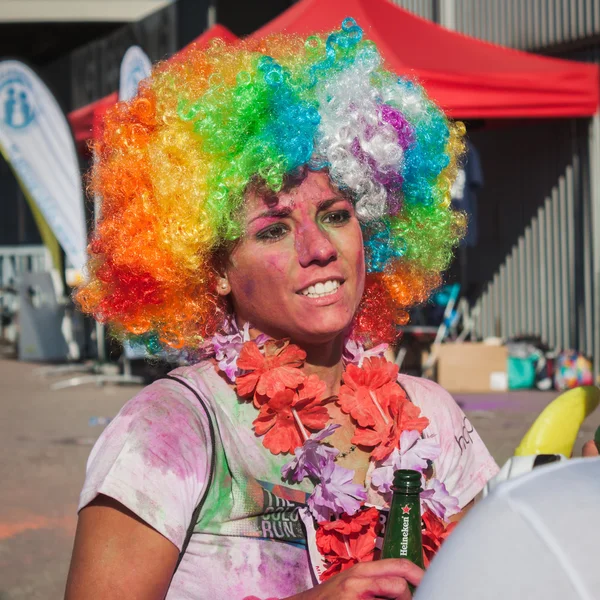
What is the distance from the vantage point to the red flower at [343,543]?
6.40 ft

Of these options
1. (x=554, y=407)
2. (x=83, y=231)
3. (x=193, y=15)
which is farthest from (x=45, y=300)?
(x=554, y=407)

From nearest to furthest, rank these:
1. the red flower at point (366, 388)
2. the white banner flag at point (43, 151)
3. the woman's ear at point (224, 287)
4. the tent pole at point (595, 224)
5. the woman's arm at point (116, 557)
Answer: the woman's arm at point (116, 557)
the red flower at point (366, 388)
the woman's ear at point (224, 287)
the white banner flag at point (43, 151)
the tent pole at point (595, 224)

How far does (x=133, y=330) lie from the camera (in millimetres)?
2332

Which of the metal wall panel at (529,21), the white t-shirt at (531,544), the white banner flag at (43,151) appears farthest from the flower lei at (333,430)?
the metal wall panel at (529,21)

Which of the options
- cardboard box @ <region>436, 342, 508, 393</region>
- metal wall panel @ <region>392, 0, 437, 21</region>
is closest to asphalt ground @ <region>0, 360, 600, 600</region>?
cardboard box @ <region>436, 342, 508, 393</region>

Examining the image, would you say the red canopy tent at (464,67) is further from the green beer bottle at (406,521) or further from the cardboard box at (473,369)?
the green beer bottle at (406,521)

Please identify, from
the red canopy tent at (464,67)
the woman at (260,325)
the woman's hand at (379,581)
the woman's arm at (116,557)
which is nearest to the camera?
the woman's hand at (379,581)

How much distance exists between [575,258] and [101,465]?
883 cm

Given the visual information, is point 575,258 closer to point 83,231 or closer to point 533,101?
point 533,101

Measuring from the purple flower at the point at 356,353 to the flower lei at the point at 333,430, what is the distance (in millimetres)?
49

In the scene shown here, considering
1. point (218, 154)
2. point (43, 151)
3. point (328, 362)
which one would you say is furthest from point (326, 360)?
point (43, 151)

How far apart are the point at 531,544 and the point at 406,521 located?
3.11 ft

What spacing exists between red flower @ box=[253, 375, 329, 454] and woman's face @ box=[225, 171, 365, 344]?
124 millimetres

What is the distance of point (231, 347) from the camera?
86.3 inches
